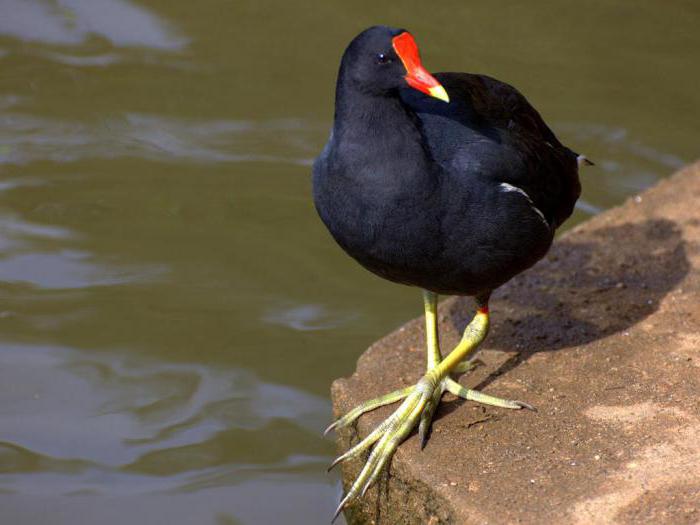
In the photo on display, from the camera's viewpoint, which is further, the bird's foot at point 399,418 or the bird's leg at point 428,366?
the bird's leg at point 428,366

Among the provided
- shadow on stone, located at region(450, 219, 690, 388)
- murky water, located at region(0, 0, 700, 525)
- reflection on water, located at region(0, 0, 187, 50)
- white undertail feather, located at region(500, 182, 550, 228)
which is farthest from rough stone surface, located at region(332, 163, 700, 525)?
reflection on water, located at region(0, 0, 187, 50)

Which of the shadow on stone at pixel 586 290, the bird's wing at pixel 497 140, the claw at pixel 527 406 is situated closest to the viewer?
the bird's wing at pixel 497 140

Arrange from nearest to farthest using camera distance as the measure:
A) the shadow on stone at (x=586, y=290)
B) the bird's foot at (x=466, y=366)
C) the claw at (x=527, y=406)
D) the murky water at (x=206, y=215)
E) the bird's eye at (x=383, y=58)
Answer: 1. the bird's eye at (x=383, y=58)
2. the claw at (x=527, y=406)
3. the bird's foot at (x=466, y=366)
4. the shadow on stone at (x=586, y=290)
5. the murky water at (x=206, y=215)

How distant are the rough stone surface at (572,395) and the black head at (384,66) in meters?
1.29

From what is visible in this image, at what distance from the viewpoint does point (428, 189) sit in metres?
3.85

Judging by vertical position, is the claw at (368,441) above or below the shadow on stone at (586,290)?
below

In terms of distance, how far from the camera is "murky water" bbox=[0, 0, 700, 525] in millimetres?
5301

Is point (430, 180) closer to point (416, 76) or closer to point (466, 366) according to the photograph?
point (416, 76)

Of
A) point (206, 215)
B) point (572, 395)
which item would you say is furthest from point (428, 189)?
point (206, 215)

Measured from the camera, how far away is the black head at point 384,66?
3725 millimetres

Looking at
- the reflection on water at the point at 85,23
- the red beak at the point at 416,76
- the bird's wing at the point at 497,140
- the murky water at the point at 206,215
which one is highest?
the red beak at the point at 416,76

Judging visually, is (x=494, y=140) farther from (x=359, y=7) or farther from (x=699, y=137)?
(x=359, y=7)

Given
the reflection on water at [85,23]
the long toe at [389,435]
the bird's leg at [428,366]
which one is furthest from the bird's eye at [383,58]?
the reflection on water at [85,23]

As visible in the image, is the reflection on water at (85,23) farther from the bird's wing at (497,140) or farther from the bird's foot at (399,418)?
the bird's foot at (399,418)
